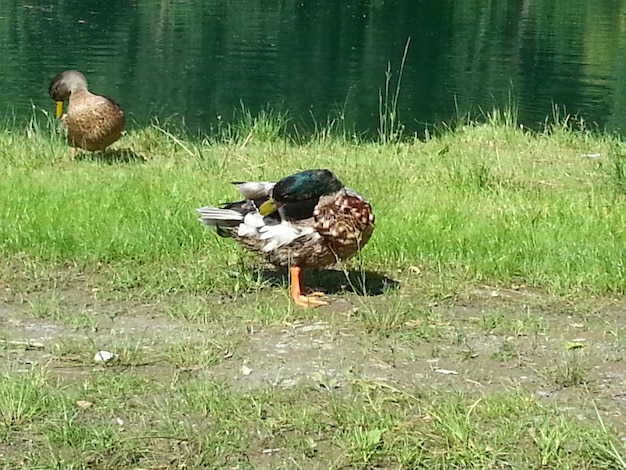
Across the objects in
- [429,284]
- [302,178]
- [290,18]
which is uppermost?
[302,178]

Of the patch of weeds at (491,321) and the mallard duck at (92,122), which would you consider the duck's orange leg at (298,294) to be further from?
the mallard duck at (92,122)

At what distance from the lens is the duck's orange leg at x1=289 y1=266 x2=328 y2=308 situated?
4.98 meters

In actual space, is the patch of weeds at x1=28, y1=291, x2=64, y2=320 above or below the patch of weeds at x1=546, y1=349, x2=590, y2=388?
below

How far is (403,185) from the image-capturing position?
789 centimetres

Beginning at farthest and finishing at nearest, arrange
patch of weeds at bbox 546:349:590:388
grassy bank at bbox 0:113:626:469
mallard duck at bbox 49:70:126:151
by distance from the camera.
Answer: mallard duck at bbox 49:70:126:151
patch of weeds at bbox 546:349:590:388
grassy bank at bbox 0:113:626:469

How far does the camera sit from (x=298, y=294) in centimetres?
502

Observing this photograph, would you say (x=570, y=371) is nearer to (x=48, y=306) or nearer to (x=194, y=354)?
(x=194, y=354)

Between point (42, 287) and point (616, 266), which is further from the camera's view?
point (616, 266)

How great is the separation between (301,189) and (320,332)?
30.4 inches

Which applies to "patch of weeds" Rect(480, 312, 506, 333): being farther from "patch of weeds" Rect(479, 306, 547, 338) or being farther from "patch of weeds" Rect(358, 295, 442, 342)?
"patch of weeds" Rect(358, 295, 442, 342)

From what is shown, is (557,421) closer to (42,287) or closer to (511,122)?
(42,287)

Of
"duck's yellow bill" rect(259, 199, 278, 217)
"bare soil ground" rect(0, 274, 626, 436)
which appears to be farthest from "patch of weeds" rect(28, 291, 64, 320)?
"duck's yellow bill" rect(259, 199, 278, 217)

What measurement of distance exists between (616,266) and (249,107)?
11.4 meters

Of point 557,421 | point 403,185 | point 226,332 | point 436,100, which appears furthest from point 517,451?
point 436,100
